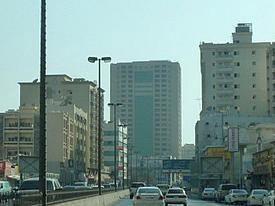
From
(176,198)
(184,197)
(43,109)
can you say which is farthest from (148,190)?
(43,109)

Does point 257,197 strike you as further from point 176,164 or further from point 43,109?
point 176,164

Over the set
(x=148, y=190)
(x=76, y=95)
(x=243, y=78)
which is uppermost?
(x=243, y=78)

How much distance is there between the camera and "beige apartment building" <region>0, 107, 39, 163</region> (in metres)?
136

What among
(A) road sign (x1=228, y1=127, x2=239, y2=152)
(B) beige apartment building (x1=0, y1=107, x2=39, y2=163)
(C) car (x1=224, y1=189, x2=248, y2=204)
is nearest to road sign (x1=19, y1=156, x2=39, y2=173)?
(C) car (x1=224, y1=189, x2=248, y2=204)

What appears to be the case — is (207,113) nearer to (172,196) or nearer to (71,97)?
(71,97)

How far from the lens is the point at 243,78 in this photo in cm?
17175

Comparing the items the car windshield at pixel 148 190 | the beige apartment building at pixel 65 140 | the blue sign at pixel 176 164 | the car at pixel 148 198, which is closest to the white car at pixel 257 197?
the car windshield at pixel 148 190

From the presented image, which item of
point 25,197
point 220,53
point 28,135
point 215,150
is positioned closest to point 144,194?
point 25,197

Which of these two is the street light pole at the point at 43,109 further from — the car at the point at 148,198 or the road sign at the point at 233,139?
the road sign at the point at 233,139

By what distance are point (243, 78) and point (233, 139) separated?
57.6 meters

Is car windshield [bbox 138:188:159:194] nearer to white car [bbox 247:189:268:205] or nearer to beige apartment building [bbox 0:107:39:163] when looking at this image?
white car [bbox 247:189:268:205]

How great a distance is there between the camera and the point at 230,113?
163250mm

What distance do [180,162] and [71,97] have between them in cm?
4578

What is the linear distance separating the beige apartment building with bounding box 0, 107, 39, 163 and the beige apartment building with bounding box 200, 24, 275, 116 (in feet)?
167
